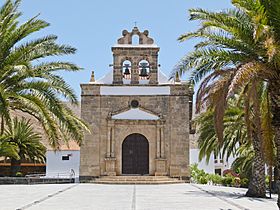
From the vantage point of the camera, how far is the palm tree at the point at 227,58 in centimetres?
870

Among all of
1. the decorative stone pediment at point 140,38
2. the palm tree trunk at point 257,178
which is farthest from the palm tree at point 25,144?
the palm tree trunk at point 257,178

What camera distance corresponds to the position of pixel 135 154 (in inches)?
950

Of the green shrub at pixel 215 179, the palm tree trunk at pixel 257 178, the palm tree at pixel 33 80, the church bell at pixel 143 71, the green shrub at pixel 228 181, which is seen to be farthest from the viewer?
the green shrub at pixel 215 179

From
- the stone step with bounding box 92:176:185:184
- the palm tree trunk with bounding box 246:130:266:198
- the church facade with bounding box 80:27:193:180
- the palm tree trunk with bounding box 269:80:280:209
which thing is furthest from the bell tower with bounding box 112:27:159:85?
the palm tree trunk with bounding box 269:80:280:209

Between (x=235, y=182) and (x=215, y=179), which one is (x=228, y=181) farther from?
(x=215, y=179)

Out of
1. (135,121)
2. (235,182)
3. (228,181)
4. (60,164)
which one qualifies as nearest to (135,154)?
(135,121)

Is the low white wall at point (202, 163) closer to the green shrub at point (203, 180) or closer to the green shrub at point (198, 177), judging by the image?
the green shrub at point (198, 177)

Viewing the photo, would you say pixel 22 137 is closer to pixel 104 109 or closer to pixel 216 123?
pixel 104 109

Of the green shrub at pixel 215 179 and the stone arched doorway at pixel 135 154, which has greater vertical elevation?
the stone arched doorway at pixel 135 154

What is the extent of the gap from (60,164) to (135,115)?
7.16 meters

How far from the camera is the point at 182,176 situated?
23.1 metres

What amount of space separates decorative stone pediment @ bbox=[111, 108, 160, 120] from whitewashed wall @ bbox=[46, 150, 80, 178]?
20.0 feet

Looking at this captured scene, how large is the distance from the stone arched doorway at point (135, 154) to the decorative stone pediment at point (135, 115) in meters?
1.07

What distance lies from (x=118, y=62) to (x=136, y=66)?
107 centimetres
